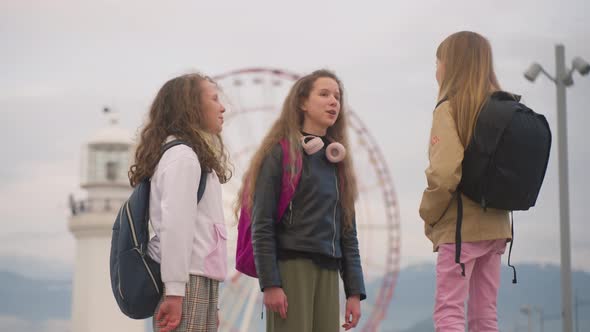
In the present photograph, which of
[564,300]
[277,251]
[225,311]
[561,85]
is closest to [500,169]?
[277,251]

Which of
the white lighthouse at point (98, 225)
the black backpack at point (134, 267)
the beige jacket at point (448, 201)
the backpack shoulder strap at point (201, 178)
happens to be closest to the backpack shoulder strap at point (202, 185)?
the backpack shoulder strap at point (201, 178)

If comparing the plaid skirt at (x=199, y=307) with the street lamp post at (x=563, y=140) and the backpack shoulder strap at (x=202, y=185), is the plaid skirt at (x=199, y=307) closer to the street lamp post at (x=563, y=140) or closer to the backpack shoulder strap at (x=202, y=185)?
the backpack shoulder strap at (x=202, y=185)

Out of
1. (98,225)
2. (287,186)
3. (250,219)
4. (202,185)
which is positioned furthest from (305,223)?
(98,225)

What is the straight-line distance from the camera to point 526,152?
4742mm

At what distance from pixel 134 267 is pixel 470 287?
4.90 ft

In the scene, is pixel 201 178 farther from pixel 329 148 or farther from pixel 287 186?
pixel 329 148

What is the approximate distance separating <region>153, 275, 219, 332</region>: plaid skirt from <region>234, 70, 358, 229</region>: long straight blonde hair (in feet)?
2.02

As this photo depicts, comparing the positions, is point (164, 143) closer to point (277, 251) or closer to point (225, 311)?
point (277, 251)

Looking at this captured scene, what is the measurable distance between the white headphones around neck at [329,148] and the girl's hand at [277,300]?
2.15 ft

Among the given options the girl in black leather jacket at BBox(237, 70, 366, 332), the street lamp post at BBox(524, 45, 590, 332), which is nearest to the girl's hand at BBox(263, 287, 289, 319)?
the girl in black leather jacket at BBox(237, 70, 366, 332)

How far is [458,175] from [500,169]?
0.60 ft

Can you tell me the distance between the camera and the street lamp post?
Answer: 11766mm

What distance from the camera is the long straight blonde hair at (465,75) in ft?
15.8

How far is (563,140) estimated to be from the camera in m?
12.8
